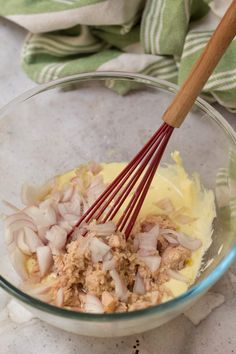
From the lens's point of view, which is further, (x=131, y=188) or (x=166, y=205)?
(x=166, y=205)

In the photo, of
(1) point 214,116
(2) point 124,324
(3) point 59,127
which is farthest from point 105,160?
Answer: (2) point 124,324

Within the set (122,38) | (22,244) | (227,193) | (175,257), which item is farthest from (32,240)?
Result: (122,38)

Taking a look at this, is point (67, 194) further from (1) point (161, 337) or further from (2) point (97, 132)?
(1) point (161, 337)

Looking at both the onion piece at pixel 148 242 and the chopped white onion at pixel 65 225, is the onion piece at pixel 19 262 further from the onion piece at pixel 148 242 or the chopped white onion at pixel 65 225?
the onion piece at pixel 148 242

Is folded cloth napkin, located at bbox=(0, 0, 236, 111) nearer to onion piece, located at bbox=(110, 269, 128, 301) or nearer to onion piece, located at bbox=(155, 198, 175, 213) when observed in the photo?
onion piece, located at bbox=(155, 198, 175, 213)

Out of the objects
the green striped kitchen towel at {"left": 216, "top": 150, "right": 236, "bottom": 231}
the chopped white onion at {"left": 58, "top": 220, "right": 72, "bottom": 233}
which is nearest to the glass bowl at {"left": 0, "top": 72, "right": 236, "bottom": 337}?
the green striped kitchen towel at {"left": 216, "top": 150, "right": 236, "bottom": 231}

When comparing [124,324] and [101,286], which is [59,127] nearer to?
[101,286]
